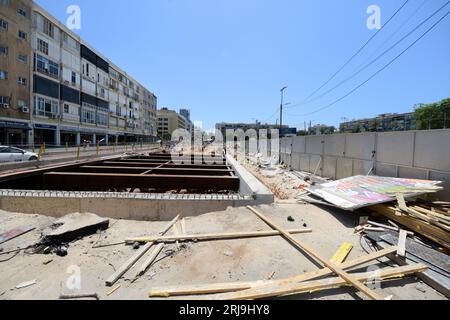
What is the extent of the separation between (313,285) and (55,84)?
4629 cm

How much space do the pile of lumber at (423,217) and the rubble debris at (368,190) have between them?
0.80ft

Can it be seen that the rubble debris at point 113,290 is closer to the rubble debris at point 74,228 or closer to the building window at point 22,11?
the rubble debris at point 74,228

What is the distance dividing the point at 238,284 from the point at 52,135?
44.9m

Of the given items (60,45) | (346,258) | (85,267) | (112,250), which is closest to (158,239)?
(112,250)

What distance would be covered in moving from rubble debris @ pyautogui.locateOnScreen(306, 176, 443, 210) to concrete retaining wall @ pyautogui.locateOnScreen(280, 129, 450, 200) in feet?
2.52

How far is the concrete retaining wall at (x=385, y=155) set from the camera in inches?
293

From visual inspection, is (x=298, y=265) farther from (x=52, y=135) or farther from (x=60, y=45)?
(x=60, y=45)

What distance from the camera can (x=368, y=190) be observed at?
24.0 ft

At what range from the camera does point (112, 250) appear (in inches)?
176

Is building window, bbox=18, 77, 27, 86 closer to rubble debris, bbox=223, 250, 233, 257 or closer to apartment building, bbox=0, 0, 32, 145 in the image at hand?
apartment building, bbox=0, 0, 32, 145

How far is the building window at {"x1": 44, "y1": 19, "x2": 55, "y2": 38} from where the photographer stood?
3603 centimetres

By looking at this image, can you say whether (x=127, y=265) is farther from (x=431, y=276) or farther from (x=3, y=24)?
(x=3, y=24)

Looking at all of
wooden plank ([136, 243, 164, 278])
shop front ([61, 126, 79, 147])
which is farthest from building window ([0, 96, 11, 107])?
wooden plank ([136, 243, 164, 278])

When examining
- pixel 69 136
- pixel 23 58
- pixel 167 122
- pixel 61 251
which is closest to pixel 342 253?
pixel 61 251
